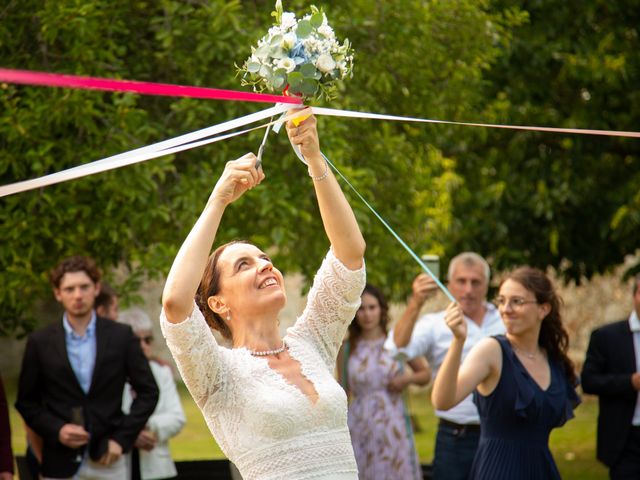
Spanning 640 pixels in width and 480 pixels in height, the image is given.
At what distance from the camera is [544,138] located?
1258cm

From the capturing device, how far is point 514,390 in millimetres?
5488

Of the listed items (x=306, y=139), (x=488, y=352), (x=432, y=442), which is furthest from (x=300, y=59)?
(x=432, y=442)

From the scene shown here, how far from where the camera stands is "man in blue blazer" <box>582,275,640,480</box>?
7.22 metres

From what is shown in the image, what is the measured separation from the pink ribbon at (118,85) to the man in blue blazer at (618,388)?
4.10 meters

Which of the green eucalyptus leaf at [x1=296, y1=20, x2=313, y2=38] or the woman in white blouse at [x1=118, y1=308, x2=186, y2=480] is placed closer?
the green eucalyptus leaf at [x1=296, y1=20, x2=313, y2=38]

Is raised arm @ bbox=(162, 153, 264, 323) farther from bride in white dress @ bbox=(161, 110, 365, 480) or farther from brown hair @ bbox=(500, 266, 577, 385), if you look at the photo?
brown hair @ bbox=(500, 266, 577, 385)

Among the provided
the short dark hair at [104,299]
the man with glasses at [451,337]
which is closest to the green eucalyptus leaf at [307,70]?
the man with glasses at [451,337]

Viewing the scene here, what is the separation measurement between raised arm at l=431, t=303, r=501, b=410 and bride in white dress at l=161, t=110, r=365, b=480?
3.72ft

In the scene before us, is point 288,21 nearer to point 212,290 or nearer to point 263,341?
point 212,290

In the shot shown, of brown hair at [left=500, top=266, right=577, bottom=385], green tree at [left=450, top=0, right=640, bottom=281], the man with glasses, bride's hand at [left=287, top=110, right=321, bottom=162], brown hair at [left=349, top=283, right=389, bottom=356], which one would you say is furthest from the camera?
green tree at [left=450, top=0, right=640, bottom=281]

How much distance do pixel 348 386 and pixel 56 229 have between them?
223 centimetres

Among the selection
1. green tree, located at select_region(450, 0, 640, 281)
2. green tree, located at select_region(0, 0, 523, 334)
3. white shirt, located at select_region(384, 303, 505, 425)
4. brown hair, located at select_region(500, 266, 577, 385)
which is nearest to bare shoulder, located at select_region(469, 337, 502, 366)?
brown hair, located at select_region(500, 266, 577, 385)

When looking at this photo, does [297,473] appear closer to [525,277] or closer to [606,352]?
[525,277]

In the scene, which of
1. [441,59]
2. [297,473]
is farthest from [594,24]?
[297,473]
